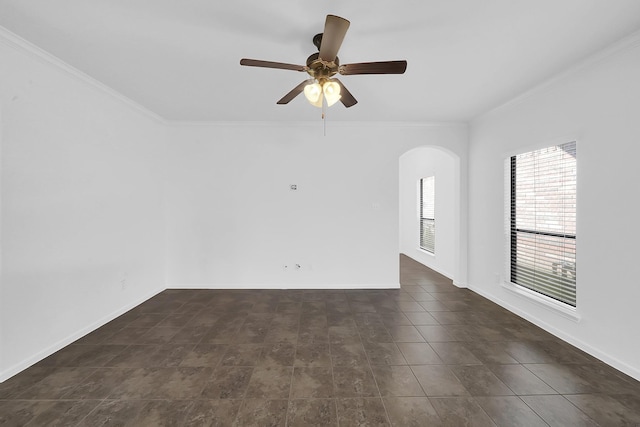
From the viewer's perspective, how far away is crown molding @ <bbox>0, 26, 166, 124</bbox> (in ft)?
6.89

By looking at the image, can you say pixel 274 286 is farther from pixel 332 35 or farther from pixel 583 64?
pixel 583 64

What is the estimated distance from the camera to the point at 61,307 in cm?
252

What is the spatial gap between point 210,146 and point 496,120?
171 inches

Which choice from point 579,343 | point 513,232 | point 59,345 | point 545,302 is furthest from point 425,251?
point 59,345

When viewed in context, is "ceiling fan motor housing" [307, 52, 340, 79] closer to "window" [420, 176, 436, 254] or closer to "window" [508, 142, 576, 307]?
"window" [508, 142, 576, 307]

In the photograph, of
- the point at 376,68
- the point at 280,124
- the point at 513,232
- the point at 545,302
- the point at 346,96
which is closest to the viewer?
the point at 376,68

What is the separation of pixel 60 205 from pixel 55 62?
1.34 meters

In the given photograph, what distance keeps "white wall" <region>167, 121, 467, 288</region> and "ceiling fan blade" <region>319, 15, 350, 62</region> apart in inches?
98.3

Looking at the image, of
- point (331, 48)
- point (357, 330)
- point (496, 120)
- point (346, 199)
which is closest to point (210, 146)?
point (346, 199)

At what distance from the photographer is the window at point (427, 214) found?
584 cm

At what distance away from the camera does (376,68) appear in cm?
186

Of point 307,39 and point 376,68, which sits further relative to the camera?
point 307,39

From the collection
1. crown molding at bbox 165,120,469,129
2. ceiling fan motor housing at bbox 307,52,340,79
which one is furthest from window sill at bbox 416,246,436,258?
ceiling fan motor housing at bbox 307,52,340,79

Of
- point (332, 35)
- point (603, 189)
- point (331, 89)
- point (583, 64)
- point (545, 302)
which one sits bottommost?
point (545, 302)
